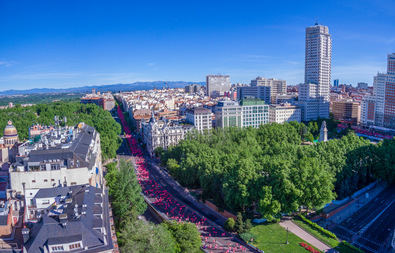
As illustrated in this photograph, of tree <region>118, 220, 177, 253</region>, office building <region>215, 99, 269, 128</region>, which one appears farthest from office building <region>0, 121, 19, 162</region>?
office building <region>215, 99, 269, 128</region>

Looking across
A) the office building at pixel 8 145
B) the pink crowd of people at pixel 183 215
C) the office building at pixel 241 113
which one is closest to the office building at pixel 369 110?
the office building at pixel 241 113

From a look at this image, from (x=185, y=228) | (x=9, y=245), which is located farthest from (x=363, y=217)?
(x=9, y=245)

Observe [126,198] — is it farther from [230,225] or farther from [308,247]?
[308,247]

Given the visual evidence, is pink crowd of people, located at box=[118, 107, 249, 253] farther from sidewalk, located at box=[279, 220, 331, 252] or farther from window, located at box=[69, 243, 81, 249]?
window, located at box=[69, 243, 81, 249]

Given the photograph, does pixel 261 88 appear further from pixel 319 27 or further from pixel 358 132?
pixel 358 132

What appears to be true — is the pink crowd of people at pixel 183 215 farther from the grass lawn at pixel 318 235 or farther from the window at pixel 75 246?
the window at pixel 75 246

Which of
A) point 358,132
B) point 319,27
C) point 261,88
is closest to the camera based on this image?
point 358,132

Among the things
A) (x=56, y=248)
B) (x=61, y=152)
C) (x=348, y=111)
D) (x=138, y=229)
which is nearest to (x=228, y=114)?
(x=348, y=111)
